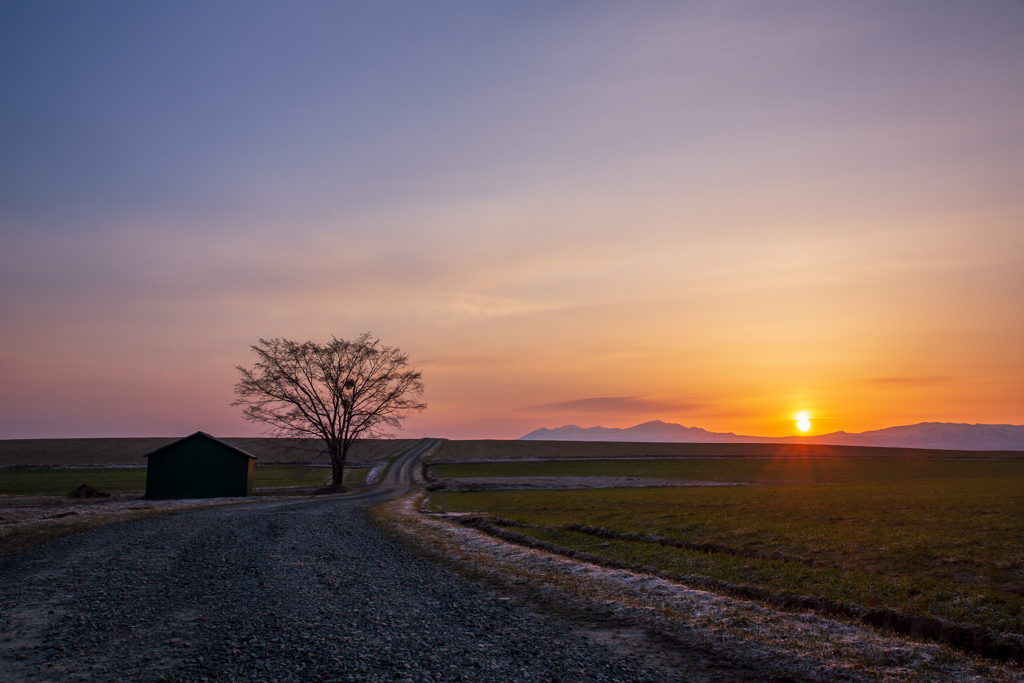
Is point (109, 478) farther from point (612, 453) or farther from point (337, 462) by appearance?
point (612, 453)

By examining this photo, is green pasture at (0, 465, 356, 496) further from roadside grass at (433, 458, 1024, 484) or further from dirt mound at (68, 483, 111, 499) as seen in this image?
roadside grass at (433, 458, 1024, 484)

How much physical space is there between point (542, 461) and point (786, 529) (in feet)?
291

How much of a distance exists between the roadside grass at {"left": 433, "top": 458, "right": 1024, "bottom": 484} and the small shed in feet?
103

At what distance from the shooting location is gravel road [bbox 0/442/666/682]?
353 inches

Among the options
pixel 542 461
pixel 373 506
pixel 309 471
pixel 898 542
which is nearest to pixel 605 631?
pixel 898 542

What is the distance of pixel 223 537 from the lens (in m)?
24.4

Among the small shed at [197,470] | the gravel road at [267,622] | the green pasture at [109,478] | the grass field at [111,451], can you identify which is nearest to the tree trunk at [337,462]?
the green pasture at [109,478]

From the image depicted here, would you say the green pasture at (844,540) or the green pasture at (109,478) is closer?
the green pasture at (844,540)

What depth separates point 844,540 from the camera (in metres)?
21.4

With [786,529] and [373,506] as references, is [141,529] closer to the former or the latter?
[373,506]

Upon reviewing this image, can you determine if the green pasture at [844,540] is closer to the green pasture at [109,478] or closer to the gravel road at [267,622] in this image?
the gravel road at [267,622]

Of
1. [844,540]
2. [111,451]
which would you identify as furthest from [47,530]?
[111,451]

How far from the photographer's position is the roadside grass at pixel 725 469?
7819cm

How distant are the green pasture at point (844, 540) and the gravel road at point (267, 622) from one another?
7474 mm
